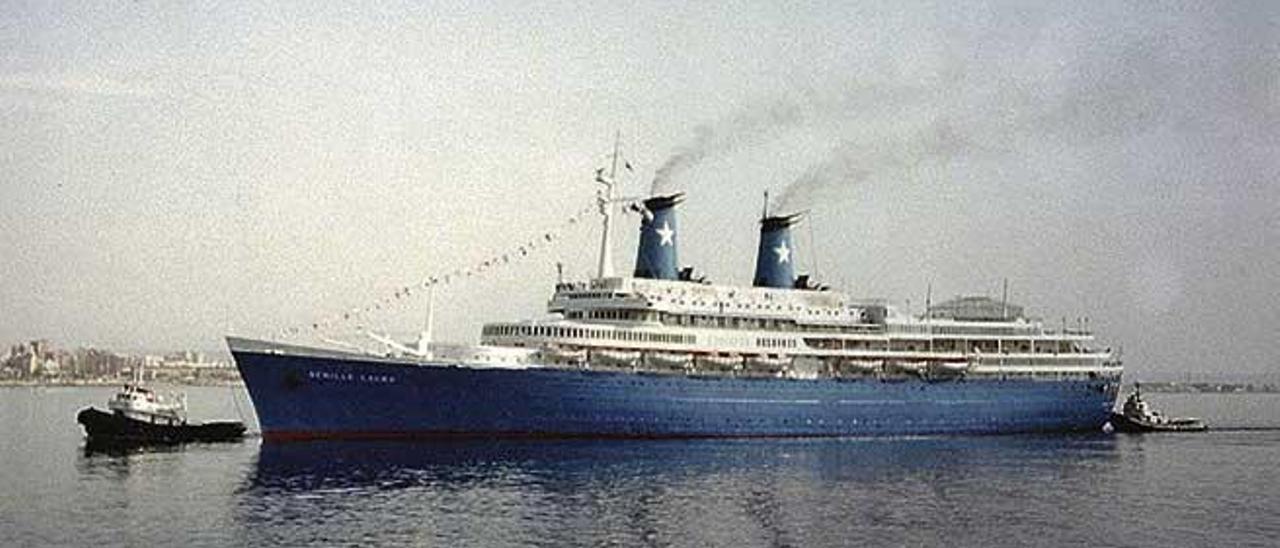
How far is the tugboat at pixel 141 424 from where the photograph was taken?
49.6 metres

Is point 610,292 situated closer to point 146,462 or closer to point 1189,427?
point 146,462

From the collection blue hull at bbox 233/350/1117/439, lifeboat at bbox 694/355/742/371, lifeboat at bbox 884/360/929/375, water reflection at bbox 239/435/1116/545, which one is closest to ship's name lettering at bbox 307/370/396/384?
blue hull at bbox 233/350/1117/439

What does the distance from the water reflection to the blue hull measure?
73cm

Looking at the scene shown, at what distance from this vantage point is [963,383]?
56500 mm

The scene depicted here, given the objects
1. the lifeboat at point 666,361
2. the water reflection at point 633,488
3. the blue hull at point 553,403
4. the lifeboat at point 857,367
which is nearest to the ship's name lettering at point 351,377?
the blue hull at point 553,403

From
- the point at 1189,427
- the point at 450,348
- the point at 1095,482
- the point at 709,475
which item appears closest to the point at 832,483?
the point at 709,475

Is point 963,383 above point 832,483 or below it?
above

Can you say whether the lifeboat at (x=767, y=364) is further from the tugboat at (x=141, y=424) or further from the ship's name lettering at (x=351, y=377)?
the tugboat at (x=141, y=424)

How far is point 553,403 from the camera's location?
149 ft

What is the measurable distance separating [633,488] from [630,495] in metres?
1.31

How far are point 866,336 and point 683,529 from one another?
1087 inches

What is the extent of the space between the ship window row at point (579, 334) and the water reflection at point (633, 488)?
4.10 meters

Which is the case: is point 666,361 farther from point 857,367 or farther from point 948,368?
point 948,368

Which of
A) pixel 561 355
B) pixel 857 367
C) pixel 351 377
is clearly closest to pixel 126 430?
pixel 351 377
